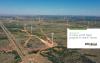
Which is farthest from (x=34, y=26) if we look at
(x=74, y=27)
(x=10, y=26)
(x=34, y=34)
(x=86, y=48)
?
(x=86, y=48)

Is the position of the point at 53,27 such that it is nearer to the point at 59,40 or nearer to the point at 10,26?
the point at 59,40

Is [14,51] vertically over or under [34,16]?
under

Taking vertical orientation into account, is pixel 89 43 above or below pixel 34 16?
below

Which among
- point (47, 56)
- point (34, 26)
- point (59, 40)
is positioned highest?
point (34, 26)

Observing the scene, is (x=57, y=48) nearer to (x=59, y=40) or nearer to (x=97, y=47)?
(x=59, y=40)

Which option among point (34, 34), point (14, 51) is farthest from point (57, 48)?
point (14, 51)

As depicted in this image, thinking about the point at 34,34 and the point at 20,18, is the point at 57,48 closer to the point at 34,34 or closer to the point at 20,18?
the point at 34,34

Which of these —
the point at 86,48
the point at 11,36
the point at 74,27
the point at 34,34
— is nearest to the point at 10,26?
the point at 11,36
